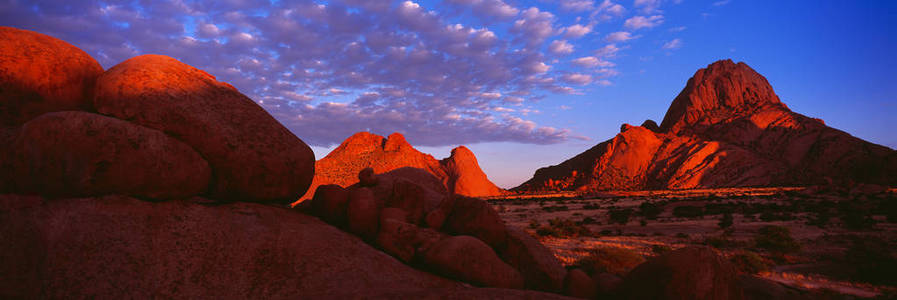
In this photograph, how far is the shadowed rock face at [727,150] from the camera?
236 ft

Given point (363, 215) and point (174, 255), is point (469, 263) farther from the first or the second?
point (174, 255)

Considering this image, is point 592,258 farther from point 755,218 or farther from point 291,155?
point 755,218

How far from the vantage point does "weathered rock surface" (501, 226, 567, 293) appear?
576cm

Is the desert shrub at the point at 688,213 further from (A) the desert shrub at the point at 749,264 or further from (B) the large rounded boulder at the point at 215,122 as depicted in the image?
(B) the large rounded boulder at the point at 215,122

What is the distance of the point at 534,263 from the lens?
19.4 feet

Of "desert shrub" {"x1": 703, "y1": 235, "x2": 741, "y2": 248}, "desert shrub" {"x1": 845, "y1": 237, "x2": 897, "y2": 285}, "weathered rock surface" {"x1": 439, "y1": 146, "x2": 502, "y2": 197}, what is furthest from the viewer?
"weathered rock surface" {"x1": 439, "y1": 146, "x2": 502, "y2": 197}

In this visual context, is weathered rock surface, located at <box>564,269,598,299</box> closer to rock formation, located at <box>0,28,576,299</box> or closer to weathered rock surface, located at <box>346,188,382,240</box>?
rock formation, located at <box>0,28,576,299</box>

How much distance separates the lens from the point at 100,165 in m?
4.17

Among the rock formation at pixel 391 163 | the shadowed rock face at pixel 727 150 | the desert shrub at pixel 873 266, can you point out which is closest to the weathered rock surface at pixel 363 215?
the desert shrub at pixel 873 266

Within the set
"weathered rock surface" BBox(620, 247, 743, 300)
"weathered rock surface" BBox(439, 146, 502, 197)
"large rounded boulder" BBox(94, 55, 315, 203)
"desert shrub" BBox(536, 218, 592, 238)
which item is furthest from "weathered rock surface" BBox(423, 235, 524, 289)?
"weathered rock surface" BBox(439, 146, 502, 197)

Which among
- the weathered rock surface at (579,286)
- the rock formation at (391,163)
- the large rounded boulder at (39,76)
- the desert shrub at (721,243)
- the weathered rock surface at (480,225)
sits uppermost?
the rock formation at (391,163)

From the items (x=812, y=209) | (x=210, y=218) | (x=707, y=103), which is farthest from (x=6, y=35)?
(x=707, y=103)

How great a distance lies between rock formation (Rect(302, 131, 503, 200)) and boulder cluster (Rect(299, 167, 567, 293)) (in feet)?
73.8

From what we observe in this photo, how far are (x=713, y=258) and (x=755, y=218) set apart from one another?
2136 cm
